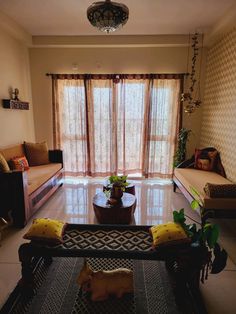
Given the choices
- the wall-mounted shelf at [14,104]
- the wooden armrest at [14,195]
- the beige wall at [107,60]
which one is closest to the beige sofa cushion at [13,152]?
the wall-mounted shelf at [14,104]

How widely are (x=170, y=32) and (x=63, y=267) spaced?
13.9 ft

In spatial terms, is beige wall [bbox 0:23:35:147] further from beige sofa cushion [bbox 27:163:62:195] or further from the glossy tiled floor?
the glossy tiled floor

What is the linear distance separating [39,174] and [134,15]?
294cm

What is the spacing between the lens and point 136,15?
10.7 ft

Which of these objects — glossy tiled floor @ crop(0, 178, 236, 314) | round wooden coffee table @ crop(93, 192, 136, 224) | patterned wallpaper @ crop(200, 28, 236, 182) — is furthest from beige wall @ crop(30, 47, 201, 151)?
round wooden coffee table @ crop(93, 192, 136, 224)

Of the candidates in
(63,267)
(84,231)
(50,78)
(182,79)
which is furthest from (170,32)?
(63,267)

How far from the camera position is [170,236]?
164 centimetres

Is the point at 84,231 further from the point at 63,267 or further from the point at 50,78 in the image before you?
the point at 50,78

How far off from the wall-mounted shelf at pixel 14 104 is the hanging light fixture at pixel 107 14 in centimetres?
234

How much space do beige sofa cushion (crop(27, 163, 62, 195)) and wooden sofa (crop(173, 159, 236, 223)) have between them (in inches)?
85.0

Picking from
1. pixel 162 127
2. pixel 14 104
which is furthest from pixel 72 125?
pixel 162 127

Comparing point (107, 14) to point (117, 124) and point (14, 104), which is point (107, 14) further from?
point (117, 124)

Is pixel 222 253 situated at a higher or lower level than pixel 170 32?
lower

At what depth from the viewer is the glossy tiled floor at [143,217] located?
1744mm
